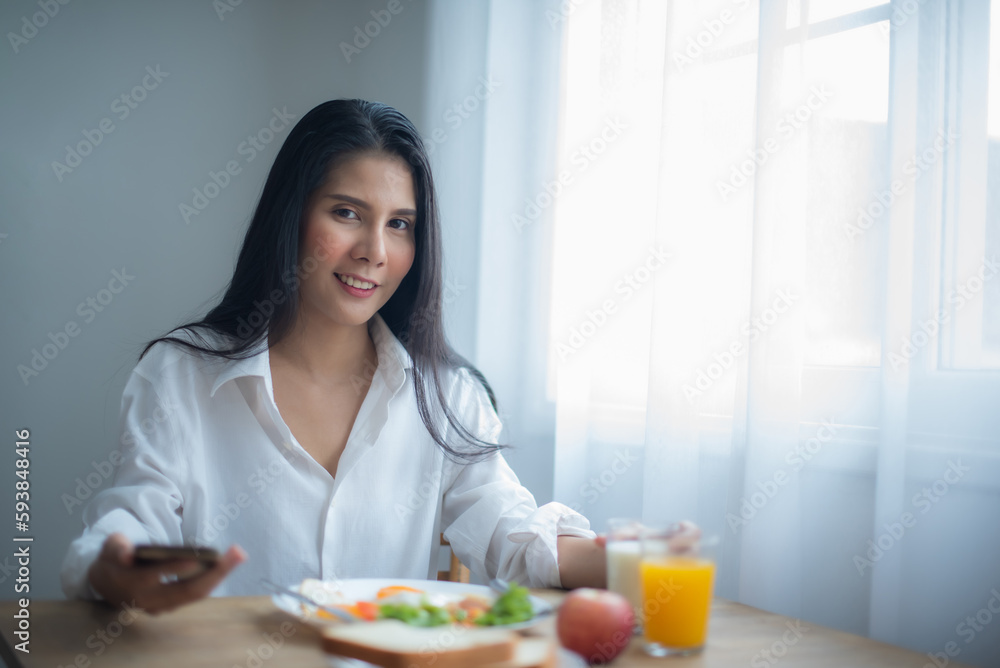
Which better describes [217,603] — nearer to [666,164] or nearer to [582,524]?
[582,524]

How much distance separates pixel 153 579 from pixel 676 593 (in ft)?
1.70

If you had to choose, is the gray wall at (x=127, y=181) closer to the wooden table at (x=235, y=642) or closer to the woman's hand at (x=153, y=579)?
the wooden table at (x=235, y=642)

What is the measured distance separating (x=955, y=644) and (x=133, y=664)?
1.19 metres

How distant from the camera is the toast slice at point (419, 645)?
2.20 ft

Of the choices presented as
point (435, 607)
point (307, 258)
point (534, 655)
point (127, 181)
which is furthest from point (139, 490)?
point (127, 181)

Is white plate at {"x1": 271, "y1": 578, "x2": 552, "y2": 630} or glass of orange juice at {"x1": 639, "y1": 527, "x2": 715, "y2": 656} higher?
glass of orange juice at {"x1": 639, "y1": 527, "x2": 715, "y2": 656}

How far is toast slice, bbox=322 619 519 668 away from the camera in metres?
0.67

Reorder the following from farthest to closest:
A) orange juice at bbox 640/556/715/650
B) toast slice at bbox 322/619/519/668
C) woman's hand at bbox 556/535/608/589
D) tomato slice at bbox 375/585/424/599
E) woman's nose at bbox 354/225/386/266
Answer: woman's nose at bbox 354/225/386/266, woman's hand at bbox 556/535/608/589, tomato slice at bbox 375/585/424/599, orange juice at bbox 640/556/715/650, toast slice at bbox 322/619/519/668

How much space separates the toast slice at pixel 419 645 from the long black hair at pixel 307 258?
72 cm

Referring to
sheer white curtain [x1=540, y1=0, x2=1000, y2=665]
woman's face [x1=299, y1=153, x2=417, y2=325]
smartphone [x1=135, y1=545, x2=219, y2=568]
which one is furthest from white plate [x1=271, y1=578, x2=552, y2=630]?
sheer white curtain [x1=540, y1=0, x2=1000, y2=665]

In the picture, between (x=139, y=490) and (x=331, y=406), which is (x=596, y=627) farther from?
(x=331, y=406)

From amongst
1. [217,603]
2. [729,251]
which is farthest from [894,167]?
[217,603]

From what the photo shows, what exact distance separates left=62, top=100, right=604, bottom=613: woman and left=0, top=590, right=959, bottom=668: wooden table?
A: 0.31 m

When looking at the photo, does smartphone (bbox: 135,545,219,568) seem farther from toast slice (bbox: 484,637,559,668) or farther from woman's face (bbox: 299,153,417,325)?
woman's face (bbox: 299,153,417,325)
